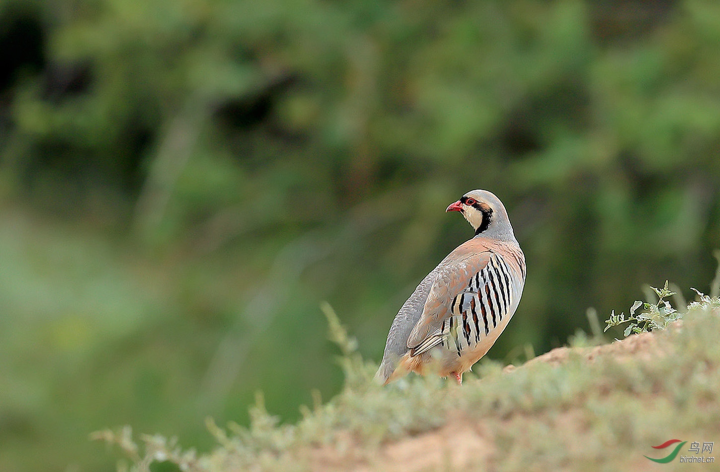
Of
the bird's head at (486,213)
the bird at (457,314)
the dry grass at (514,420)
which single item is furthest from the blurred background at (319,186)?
the dry grass at (514,420)

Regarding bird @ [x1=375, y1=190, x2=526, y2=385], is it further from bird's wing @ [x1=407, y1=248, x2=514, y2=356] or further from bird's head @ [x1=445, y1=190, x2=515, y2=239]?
bird's head @ [x1=445, y1=190, x2=515, y2=239]

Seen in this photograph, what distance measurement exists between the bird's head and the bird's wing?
412mm

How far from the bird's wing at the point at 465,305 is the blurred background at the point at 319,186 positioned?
15.7 ft

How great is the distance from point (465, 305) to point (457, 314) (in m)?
0.07

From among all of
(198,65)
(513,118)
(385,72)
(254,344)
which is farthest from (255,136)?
(513,118)

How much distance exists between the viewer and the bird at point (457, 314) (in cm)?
443

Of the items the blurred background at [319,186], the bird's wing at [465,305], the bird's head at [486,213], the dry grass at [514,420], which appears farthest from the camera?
the blurred background at [319,186]

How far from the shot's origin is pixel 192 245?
13484mm

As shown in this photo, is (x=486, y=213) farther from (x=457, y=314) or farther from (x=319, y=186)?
(x=319, y=186)

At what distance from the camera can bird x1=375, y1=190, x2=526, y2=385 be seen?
4426 mm

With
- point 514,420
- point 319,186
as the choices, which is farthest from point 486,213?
point 319,186

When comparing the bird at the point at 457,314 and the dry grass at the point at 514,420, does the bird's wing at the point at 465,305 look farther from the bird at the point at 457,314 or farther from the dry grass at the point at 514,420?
the dry grass at the point at 514,420

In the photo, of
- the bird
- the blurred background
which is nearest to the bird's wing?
the bird

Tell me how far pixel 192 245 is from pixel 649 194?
7.22 meters
